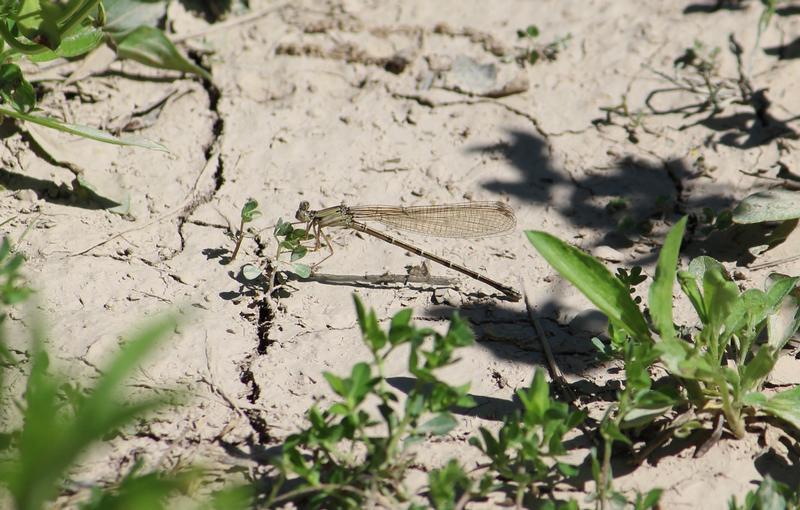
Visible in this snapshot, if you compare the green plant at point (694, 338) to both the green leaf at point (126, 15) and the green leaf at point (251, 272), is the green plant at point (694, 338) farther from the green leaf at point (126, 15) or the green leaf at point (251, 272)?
the green leaf at point (126, 15)

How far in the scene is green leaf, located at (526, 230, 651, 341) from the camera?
2.46 metres

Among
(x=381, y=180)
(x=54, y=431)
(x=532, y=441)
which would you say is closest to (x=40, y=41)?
(x=381, y=180)

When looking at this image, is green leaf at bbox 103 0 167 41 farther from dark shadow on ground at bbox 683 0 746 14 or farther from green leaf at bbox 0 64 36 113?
dark shadow on ground at bbox 683 0 746 14

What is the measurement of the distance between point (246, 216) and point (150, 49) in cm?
130

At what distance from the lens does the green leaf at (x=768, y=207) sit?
3117 millimetres

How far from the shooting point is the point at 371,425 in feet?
7.20

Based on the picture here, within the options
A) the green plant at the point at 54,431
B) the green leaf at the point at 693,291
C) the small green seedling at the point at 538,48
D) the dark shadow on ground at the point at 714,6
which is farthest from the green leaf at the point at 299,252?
the dark shadow on ground at the point at 714,6

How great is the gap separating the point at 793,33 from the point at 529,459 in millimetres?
3355

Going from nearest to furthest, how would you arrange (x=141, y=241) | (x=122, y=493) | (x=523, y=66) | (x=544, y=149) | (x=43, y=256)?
(x=122, y=493), (x=43, y=256), (x=141, y=241), (x=544, y=149), (x=523, y=66)

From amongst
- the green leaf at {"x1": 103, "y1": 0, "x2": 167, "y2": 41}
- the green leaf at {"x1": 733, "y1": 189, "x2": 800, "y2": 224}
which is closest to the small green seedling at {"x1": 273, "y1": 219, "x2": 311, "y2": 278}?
the green leaf at {"x1": 103, "y1": 0, "x2": 167, "y2": 41}

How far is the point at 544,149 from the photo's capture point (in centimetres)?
387

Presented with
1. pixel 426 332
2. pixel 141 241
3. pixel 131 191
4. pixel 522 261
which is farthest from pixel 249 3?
pixel 426 332

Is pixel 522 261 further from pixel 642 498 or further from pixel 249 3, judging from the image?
pixel 249 3

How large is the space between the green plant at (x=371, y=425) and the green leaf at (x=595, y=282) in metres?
0.51
